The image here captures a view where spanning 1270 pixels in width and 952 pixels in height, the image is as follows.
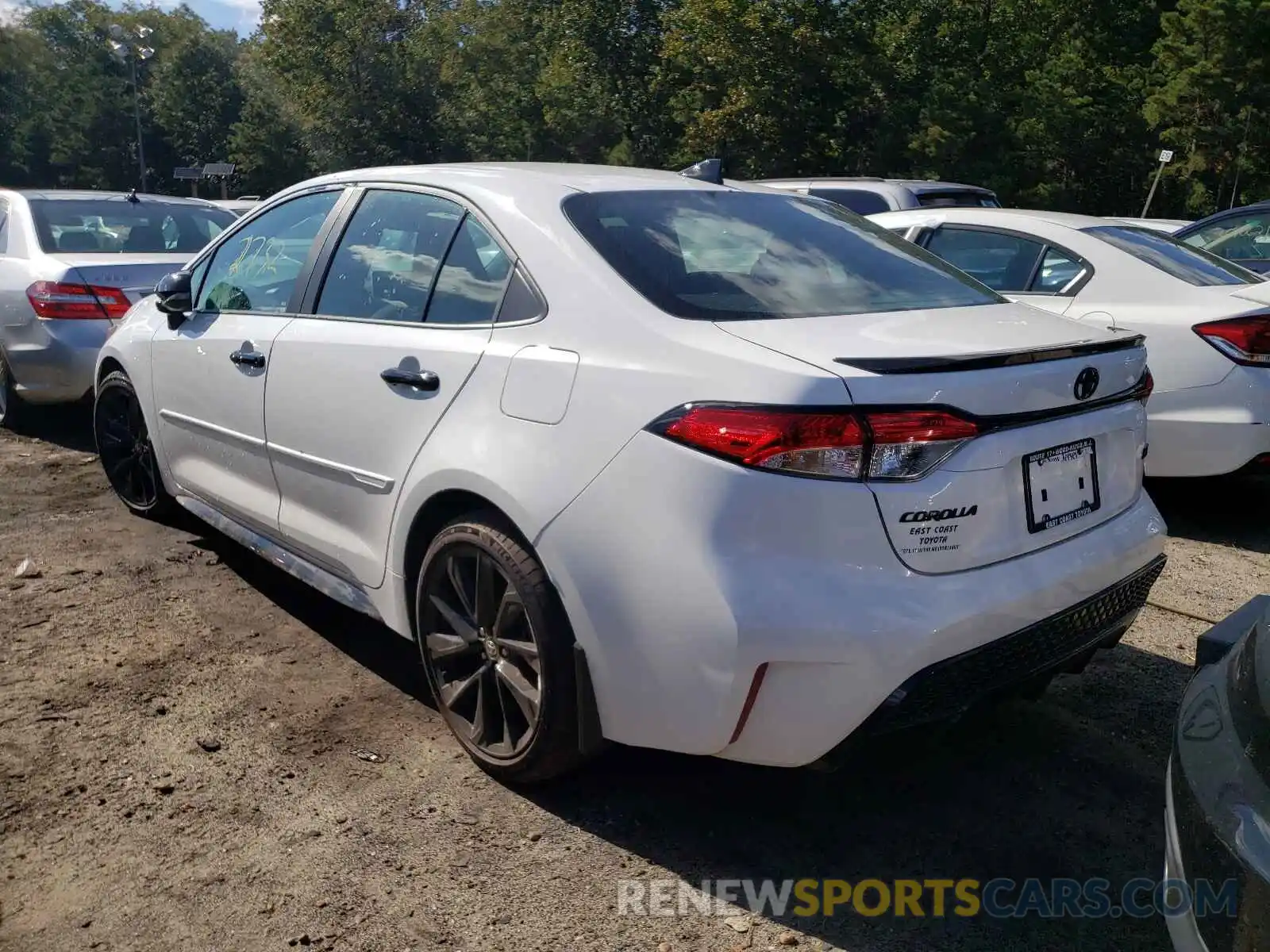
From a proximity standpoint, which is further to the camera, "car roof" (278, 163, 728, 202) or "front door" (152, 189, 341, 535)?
"front door" (152, 189, 341, 535)

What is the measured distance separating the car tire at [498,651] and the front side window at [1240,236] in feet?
23.2

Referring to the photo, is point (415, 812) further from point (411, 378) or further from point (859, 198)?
point (859, 198)

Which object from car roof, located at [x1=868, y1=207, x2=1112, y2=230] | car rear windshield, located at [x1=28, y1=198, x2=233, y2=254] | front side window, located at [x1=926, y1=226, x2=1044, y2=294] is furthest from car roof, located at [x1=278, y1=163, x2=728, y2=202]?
car rear windshield, located at [x1=28, y1=198, x2=233, y2=254]

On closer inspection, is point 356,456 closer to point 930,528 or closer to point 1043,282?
point 930,528

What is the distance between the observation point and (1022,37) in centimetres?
3334

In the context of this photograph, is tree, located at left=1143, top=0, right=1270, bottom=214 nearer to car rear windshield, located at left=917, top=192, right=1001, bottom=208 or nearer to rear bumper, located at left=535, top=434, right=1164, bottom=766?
car rear windshield, located at left=917, top=192, right=1001, bottom=208

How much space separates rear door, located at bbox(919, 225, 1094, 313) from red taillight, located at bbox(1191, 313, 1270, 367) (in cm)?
76

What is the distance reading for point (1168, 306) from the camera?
204 inches

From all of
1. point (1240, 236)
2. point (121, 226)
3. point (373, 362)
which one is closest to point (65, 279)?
point (121, 226)

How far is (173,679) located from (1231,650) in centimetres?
304

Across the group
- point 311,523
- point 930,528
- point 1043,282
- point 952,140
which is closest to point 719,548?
point 930,528

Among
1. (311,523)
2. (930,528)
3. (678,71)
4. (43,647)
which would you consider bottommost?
(43,647)

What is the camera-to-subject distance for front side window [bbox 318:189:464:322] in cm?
324

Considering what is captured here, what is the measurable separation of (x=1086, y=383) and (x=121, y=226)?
21.3 ft
